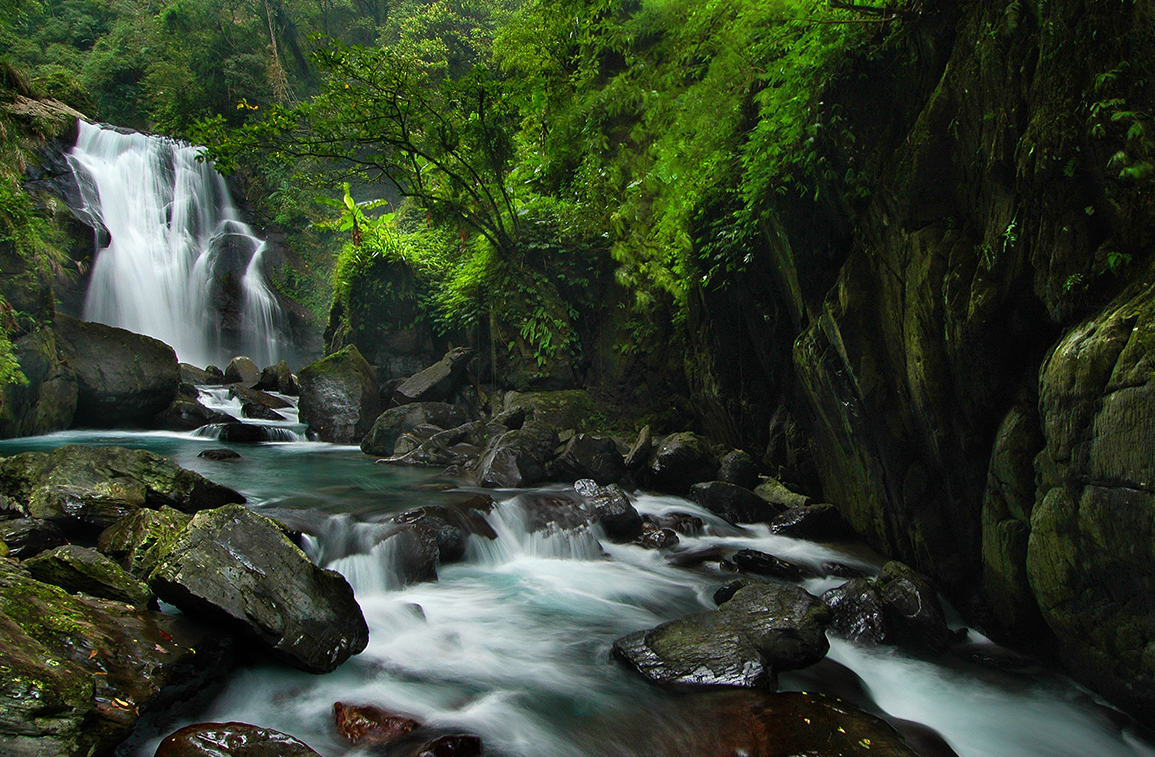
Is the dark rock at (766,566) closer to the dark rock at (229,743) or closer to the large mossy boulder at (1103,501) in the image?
the large mossy boulder at (1103,501)

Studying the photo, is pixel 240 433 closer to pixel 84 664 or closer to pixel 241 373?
pixel 241 373

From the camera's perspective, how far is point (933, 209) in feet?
15.0

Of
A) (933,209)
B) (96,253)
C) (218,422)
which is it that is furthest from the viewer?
(96,253)

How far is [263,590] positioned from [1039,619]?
207 inches

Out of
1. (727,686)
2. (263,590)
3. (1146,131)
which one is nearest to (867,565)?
(727,686)

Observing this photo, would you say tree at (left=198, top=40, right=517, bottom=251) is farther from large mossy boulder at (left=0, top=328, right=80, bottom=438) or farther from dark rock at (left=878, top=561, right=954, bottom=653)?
dark rock at (left=878, top=561, right=954, bottom=653)

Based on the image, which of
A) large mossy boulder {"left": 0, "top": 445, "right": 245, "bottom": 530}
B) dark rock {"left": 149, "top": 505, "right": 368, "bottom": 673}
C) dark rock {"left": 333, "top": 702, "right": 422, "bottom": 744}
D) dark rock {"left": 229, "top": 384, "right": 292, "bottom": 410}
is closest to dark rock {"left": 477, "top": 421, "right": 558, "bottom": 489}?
large mossy boulder {"left": 0, "top": 445, "right": 245, "bottom": 530}

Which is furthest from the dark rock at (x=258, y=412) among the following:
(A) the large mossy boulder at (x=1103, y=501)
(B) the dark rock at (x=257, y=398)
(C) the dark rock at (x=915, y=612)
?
(A) the large mossy boulder at (x=1103, y=501)

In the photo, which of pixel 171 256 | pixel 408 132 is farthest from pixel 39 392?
pixel 171 256

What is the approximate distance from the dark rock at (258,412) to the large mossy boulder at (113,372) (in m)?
1.64

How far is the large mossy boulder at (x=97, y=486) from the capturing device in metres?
5.12

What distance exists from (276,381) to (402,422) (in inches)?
284

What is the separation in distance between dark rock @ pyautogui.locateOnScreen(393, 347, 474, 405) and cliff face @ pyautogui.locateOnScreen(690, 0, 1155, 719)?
8249 millimetres

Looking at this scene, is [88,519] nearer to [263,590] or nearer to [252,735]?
[263,590]
